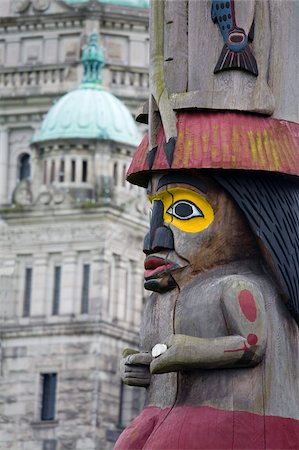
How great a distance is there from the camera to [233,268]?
15688 mm

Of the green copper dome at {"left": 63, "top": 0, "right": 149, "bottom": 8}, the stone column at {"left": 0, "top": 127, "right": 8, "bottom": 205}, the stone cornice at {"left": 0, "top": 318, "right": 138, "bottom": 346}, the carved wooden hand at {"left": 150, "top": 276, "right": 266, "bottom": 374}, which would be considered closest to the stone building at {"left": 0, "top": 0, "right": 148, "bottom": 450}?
the stone cornice at {"left": 0, "top": 318, "right": 138, "bottom": 346}

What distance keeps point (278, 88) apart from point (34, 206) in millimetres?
44223

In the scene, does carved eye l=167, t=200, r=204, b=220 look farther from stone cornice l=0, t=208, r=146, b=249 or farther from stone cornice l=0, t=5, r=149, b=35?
stone cornice l=0, t=5, r=149, b=35

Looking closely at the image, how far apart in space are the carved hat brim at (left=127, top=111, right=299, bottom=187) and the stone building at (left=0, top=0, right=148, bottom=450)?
4154 centimetres

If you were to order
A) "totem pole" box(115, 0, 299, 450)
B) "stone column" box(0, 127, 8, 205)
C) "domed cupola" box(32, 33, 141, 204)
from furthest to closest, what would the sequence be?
"stone column" box(0, 127, 8, 205), "domed cupola" box(32, 33, 141, 204), "totem pole" box(115, 0, 299, 450)

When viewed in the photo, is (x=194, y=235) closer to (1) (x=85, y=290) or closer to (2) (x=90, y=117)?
(1) (x=85, y=290)

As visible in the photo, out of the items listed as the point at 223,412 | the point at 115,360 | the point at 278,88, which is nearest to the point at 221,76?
the point at 278,88

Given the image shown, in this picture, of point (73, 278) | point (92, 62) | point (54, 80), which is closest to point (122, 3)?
point (54, 80)

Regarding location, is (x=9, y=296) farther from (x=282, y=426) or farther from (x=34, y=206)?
(x=282, y=426)

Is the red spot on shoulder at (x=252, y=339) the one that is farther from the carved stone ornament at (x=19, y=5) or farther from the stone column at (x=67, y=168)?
the carved stone ornament at (x=19, y=5)

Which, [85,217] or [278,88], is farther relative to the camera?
[85,217]

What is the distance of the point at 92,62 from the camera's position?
201 feet

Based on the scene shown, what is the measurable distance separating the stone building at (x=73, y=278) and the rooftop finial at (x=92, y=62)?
1.7 inches

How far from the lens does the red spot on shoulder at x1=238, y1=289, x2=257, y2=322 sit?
15.2m
